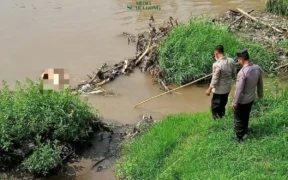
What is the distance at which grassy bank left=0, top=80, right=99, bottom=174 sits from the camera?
24.2 ft

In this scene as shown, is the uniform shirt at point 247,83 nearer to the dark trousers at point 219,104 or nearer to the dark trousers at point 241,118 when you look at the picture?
the dark trousers at point 241,118

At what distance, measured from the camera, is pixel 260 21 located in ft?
42.0

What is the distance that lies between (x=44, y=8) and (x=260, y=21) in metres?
8.13

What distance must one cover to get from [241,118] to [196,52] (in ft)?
13.1

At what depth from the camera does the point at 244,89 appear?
6375mm

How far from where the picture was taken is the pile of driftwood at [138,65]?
1047 cm

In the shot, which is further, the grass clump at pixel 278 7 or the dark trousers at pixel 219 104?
the grass clump at pixel 278 7

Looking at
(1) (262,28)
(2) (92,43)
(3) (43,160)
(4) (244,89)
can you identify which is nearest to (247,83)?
(4) (244,89)

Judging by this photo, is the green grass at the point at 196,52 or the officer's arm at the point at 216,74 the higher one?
the officer's arm at the point at 216,74

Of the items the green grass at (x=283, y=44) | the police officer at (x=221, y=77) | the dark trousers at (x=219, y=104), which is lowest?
the dark trousers at (x=219, y=104)

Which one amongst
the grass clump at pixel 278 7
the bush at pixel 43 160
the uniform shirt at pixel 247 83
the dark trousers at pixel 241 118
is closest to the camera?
the uniform shirt at pixel 247 83

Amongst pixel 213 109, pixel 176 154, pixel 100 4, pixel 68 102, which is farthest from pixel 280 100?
pixel 100 4

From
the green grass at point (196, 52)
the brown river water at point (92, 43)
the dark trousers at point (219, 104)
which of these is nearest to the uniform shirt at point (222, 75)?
the dark trousers at point (219, 104)
